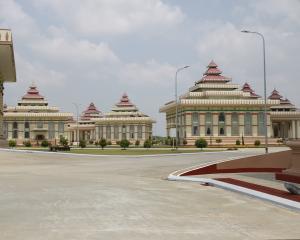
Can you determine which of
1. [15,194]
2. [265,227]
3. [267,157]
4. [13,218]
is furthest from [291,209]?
[267,157]

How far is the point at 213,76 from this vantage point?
83.1 meters

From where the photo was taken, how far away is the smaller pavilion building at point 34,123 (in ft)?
319

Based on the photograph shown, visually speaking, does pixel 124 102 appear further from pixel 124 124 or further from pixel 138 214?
pixel 138 214

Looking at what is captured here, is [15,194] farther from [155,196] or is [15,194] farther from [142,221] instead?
[142,221]

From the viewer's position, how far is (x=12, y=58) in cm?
4850

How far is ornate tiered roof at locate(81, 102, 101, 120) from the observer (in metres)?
128

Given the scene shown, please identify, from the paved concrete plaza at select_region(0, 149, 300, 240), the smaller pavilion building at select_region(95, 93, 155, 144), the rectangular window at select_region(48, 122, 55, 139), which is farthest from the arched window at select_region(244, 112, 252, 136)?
the paved concrete plaza at select_region(0, 149, 300, 240)

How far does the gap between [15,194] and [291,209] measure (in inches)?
306

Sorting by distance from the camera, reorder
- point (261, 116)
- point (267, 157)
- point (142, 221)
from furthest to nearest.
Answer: point (261, 116)
point (267, 157)
point (142, 221)

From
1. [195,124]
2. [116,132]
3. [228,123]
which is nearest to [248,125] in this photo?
[228,123]

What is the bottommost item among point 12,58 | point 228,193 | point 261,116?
point 228,193

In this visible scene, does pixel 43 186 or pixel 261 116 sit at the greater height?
pixel 261 116

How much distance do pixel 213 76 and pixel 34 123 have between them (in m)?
40.0

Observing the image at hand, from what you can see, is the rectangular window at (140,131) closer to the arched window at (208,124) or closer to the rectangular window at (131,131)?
the rectangular window at (131,131)
